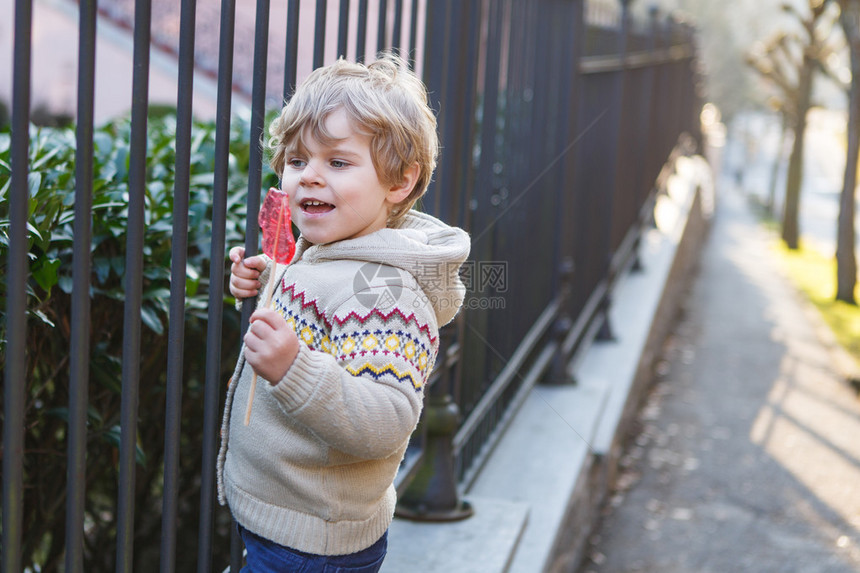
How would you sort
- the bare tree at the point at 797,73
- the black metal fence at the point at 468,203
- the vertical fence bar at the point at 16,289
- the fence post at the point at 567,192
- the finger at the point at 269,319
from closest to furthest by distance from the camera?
the vertical fence bar at the point at 16,289, the black metal fence at the point at 468,203, the finger at the point at 269,319, the fence post at the point at 567,192, the bare tree at the point at 797,73

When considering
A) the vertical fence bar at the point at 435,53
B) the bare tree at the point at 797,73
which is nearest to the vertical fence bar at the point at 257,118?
the vertical fence bar at the point at 435,53

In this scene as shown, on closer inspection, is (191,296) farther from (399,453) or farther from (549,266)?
(549,266)

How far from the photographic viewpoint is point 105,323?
2.21 m

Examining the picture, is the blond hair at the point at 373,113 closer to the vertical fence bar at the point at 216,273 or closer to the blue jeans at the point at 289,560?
the vertical fence bar at the point at 216,273

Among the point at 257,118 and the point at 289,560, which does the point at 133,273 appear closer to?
the point at 257,118

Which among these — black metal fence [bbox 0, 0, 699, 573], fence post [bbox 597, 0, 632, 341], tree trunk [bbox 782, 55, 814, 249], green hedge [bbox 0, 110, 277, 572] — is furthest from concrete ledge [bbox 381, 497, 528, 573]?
tree trunk [bbox 782, 55, 814, 249]

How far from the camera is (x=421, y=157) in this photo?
171cm

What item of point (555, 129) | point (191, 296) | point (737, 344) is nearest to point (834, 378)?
point (737, 344)

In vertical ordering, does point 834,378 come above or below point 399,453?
below

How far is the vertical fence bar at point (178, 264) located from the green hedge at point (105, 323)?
130mm

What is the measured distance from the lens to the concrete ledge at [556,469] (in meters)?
2.87

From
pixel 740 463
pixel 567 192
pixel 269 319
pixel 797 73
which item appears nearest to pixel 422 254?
pixel 269 319

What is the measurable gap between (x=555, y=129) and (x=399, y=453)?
9.56 ft

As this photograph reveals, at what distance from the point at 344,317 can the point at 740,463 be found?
13.9 ft
